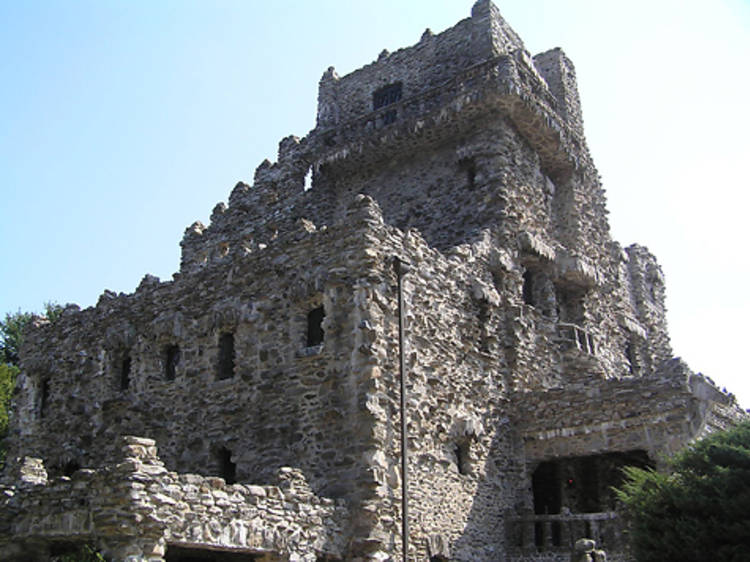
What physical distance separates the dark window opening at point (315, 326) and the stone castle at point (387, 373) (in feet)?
0.22

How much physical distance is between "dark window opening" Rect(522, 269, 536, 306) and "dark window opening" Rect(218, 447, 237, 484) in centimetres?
→ 948

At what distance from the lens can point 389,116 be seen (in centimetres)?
2641

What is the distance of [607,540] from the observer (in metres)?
17.3

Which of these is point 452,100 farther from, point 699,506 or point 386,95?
point 699,506

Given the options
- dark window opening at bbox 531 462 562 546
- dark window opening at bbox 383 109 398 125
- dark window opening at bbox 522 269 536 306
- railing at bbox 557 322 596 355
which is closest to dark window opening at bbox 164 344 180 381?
dark window opening at bbox 531 462 562 546

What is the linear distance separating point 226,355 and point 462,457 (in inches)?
231

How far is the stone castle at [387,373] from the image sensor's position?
14.9 m

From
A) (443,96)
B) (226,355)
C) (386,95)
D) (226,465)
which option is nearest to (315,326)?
(226,355)

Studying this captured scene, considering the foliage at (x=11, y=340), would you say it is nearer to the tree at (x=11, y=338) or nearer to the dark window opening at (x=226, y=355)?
the tree at (x=11, y=338)

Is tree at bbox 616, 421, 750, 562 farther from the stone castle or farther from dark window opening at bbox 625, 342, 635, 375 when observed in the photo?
dark window opening at bbox 625, 342, 635, 375

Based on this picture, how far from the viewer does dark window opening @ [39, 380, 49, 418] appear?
23906 mm

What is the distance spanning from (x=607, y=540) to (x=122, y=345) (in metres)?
12.7

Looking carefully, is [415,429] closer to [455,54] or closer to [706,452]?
[706,452]

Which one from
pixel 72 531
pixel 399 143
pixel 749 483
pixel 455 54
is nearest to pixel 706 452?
pixel 749 483
